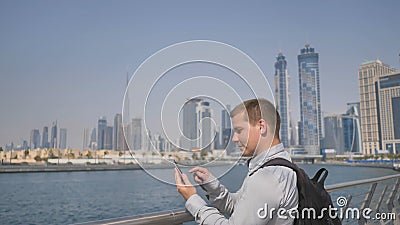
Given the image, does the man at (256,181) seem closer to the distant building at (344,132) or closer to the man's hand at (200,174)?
the man's hand at (200,174)

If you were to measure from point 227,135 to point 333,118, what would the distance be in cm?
11846

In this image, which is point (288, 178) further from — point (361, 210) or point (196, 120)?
point (361, 210)

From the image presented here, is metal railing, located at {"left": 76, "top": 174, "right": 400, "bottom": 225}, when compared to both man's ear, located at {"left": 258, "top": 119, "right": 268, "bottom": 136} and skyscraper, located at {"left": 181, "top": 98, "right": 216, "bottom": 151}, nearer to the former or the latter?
skyscraper, located at {"left": 181, "top": 98, "right": 216, "bottom": 151}

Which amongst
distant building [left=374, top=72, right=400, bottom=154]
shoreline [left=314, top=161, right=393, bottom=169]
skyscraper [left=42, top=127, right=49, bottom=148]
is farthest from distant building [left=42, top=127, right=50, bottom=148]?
distant building [left=374, top=72, right=400, bottom=154]

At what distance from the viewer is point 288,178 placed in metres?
1.14

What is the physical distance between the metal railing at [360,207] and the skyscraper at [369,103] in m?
94.5

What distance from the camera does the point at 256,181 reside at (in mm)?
1106

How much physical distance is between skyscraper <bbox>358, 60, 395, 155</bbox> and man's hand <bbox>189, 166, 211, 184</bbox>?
97.6 m

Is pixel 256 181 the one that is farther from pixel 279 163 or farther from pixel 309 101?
pixel 309 101

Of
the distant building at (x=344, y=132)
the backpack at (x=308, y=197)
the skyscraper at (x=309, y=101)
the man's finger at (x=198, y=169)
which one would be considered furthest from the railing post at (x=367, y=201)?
the distant building at (x=344, y=132)

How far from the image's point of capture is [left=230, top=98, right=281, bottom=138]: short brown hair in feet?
4.04

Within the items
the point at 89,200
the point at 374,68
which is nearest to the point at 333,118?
the point at 374,68

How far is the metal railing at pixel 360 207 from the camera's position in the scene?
122 cm

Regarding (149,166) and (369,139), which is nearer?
(149,166)
